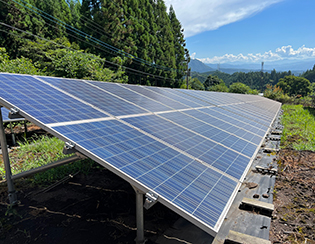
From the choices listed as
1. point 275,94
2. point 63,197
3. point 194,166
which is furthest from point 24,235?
point 275,94

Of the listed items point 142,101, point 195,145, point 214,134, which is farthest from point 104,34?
point 195,145

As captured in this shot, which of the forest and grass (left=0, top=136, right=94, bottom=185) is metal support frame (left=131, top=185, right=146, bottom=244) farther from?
the forest

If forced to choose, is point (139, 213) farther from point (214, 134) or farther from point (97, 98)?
point (97, 98)

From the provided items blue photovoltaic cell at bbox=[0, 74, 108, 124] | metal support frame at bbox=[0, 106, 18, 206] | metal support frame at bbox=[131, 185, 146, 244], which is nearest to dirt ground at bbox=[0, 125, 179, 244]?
metal support frame at bbox=[0, 106, 18, 206]

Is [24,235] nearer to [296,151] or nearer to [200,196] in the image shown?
[200,196]

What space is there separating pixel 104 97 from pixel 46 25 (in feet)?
137

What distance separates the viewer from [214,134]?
5922 mm

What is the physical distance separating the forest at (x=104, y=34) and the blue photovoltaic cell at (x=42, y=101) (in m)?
18.9

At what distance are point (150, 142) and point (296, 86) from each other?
419 ft

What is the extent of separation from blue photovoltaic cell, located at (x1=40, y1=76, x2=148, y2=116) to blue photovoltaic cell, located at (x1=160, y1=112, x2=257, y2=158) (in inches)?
46.6

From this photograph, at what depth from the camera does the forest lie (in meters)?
31.6

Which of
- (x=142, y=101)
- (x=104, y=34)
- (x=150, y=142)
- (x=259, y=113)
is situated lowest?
(x=259, y=113)

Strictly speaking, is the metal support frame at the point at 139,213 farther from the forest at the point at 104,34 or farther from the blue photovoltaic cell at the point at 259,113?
the forest at the point at 104,34

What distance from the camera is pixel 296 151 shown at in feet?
32.5
